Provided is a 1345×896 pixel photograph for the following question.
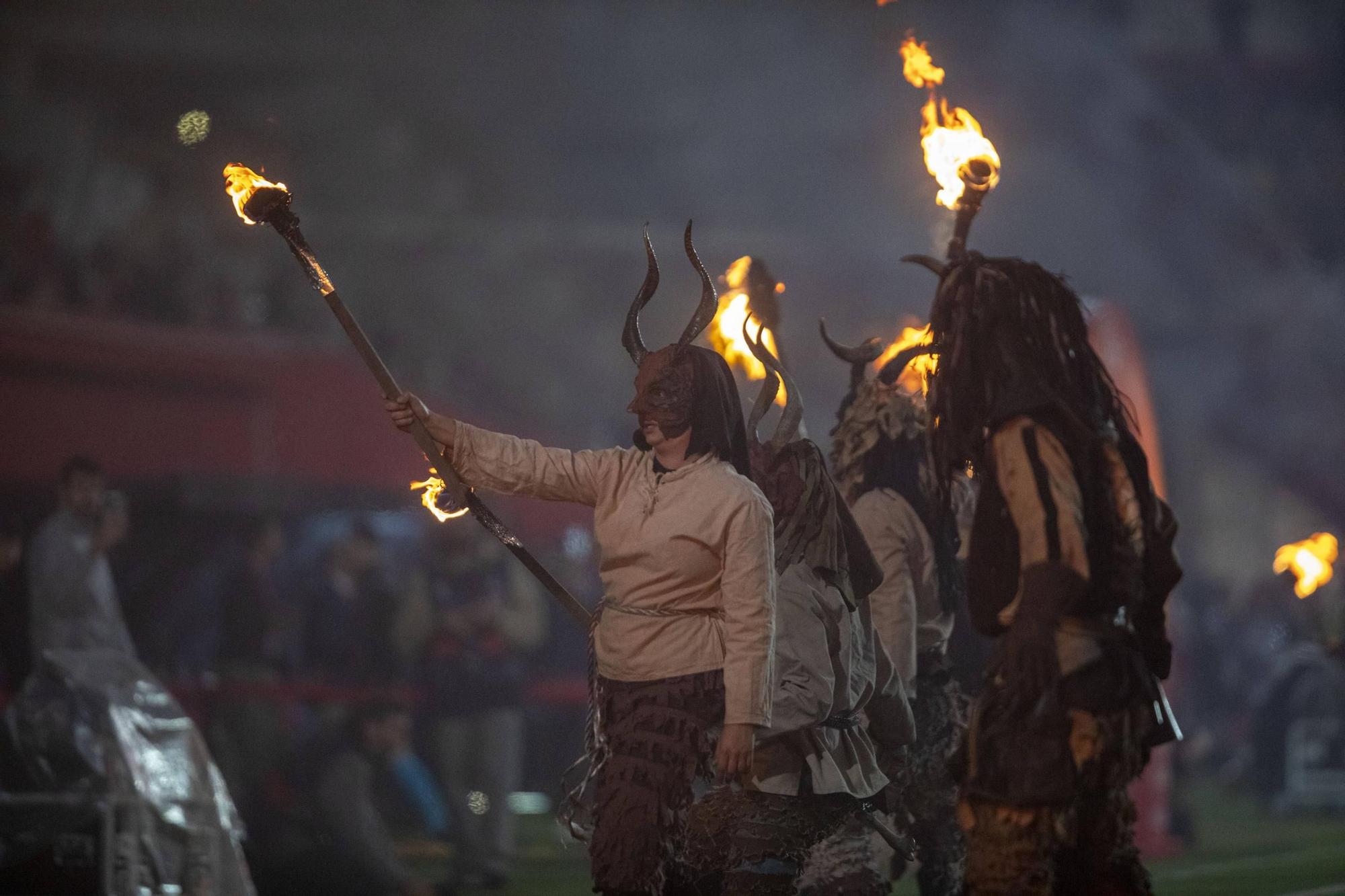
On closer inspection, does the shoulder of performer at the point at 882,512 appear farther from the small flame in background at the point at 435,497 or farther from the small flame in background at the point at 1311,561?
the small flame in background at the point at 1311,561


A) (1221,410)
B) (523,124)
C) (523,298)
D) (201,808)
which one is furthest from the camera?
(1221,410)

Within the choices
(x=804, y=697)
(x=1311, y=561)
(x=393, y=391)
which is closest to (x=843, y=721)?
(x=804, y=697)

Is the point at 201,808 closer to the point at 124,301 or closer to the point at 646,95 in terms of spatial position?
the point at 124,301

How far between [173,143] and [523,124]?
540cm

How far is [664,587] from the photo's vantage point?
479 cm

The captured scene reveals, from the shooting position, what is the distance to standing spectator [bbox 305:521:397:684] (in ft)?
36.3

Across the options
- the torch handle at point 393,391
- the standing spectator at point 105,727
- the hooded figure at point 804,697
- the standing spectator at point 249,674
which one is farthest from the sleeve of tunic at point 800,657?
the standing spectator at point 249,674

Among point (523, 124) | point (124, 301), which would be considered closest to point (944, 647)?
point (124, 301)

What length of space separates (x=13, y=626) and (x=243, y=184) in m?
4.25

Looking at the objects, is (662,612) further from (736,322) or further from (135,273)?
(135,273)

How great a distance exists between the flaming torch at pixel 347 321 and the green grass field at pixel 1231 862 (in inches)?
124

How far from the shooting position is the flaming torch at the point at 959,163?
6242 mm

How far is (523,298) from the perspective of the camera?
17438mm

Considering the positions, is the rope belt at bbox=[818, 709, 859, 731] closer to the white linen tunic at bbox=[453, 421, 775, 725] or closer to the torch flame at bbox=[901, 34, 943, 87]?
the white linen tunic at bbox=[453, 421, 775, 725]
